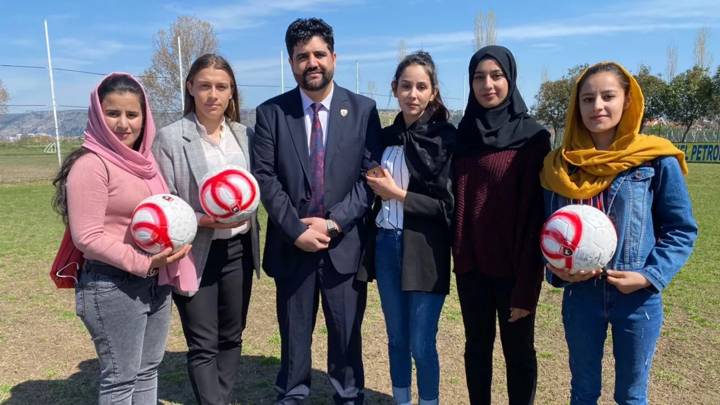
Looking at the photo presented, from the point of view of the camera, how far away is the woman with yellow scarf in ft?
8.66

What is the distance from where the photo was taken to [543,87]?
48844mm

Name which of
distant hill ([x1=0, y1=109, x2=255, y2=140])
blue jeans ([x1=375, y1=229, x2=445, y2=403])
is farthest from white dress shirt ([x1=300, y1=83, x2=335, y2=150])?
distant hill ([x1=0, y1=109, x2=255, y2=140])

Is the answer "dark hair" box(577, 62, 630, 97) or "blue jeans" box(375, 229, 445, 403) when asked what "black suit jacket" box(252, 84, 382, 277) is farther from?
"dark hair" box(577, 62, 630, 97)

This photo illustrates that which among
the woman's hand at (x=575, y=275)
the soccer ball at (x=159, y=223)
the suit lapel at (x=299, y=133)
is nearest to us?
the woman's hand at (x=575, y=275)

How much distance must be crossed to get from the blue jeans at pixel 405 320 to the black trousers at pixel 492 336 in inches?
8.7

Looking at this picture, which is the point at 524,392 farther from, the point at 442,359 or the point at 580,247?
the point at 442,359

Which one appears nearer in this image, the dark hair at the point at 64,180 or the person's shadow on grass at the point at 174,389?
the dark hair at the point at 64,180

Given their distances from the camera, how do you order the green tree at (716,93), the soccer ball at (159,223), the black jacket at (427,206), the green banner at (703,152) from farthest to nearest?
1. the green tree at (716,93)
2. the green banner at (703,152)
3. the black jacket at (427,206)
4. the soccer ball at (159,223)

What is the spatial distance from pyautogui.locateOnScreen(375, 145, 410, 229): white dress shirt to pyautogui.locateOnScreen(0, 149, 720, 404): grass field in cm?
164

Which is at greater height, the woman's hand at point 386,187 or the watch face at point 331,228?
the woman's hand at point 386,187

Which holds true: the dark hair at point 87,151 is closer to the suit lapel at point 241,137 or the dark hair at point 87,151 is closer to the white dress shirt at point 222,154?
the white dress shirt at point 222,154

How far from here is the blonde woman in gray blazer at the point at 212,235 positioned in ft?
11.2

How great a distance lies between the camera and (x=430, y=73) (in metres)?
3.37

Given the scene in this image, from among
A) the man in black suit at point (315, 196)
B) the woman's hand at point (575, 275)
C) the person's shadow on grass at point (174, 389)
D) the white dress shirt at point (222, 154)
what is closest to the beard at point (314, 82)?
the man in black suit at point (315, 196)
